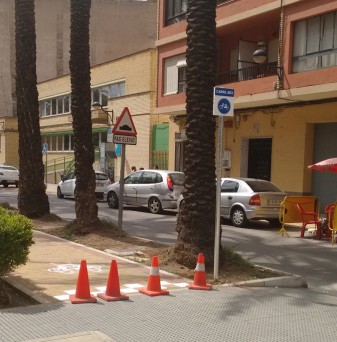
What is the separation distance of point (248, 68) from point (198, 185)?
44.3 feet

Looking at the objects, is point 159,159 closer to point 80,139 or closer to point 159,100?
point 159,100

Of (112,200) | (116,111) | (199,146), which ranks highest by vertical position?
(116,111)

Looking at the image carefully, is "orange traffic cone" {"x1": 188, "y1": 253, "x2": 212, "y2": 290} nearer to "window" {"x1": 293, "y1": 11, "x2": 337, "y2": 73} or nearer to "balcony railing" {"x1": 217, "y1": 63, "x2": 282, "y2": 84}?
"window" {"x1": 293, "y1": 11, "x2": 337, "y2": 73}

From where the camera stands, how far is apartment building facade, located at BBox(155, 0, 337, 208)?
16.9 m

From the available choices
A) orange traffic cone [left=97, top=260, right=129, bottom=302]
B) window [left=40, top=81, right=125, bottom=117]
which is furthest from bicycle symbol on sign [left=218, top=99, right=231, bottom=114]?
window [left=40, top=81, right=125, bottom=117]

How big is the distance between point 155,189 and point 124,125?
22.8ft

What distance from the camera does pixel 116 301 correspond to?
19.7 ft

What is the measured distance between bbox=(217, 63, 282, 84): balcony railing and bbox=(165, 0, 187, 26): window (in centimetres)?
353

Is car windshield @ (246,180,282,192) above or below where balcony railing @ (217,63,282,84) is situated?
below

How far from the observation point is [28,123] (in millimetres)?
13719

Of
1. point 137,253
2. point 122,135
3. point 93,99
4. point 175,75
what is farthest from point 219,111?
point 93,99

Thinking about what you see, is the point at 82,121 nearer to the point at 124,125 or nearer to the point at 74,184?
the point at 124,125

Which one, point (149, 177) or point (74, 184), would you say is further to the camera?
point (74, 184)

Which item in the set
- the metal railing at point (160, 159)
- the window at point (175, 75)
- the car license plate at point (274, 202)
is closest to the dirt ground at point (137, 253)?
the car license plate at point (274, 202)
